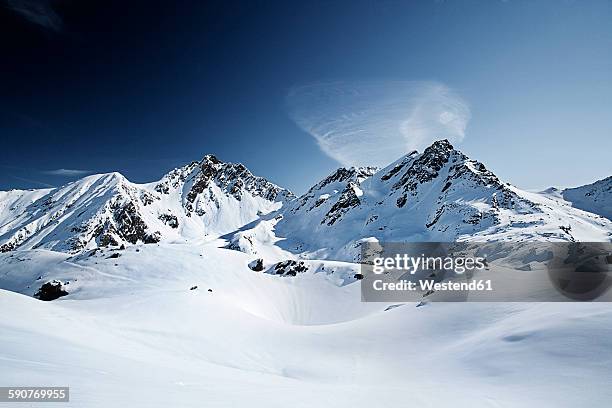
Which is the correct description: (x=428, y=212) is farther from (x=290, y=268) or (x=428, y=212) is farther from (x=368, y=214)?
(x=290, y=268)

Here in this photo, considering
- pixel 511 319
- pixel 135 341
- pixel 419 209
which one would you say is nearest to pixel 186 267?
pixel 135 341

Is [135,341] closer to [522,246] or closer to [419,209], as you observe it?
[522,246]

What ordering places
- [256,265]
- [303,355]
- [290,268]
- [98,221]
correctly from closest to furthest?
[303,355] → [256,265] → [290,268] → [98,221]

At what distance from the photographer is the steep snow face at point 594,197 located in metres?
116

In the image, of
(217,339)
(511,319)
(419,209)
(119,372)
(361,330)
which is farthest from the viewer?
(419,209)

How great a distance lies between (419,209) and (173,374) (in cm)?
13262

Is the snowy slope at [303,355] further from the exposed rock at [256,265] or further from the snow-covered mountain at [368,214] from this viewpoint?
the snow-covered mountain at [368,214]

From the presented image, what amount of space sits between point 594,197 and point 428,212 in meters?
78.1

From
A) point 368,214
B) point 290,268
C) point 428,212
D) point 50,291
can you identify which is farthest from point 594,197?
point 50,291

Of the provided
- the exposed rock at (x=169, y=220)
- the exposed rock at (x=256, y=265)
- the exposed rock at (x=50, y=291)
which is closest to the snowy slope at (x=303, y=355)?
the exposed rock at (x=50, y=291)

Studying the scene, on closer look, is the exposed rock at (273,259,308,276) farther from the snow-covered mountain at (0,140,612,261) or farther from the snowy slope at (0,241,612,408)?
the snow-covered mountain at (0,140,612,261)

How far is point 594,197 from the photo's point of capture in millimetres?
128375

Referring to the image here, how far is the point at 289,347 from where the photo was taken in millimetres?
18219

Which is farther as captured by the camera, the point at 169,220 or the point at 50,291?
the point at 169,220
